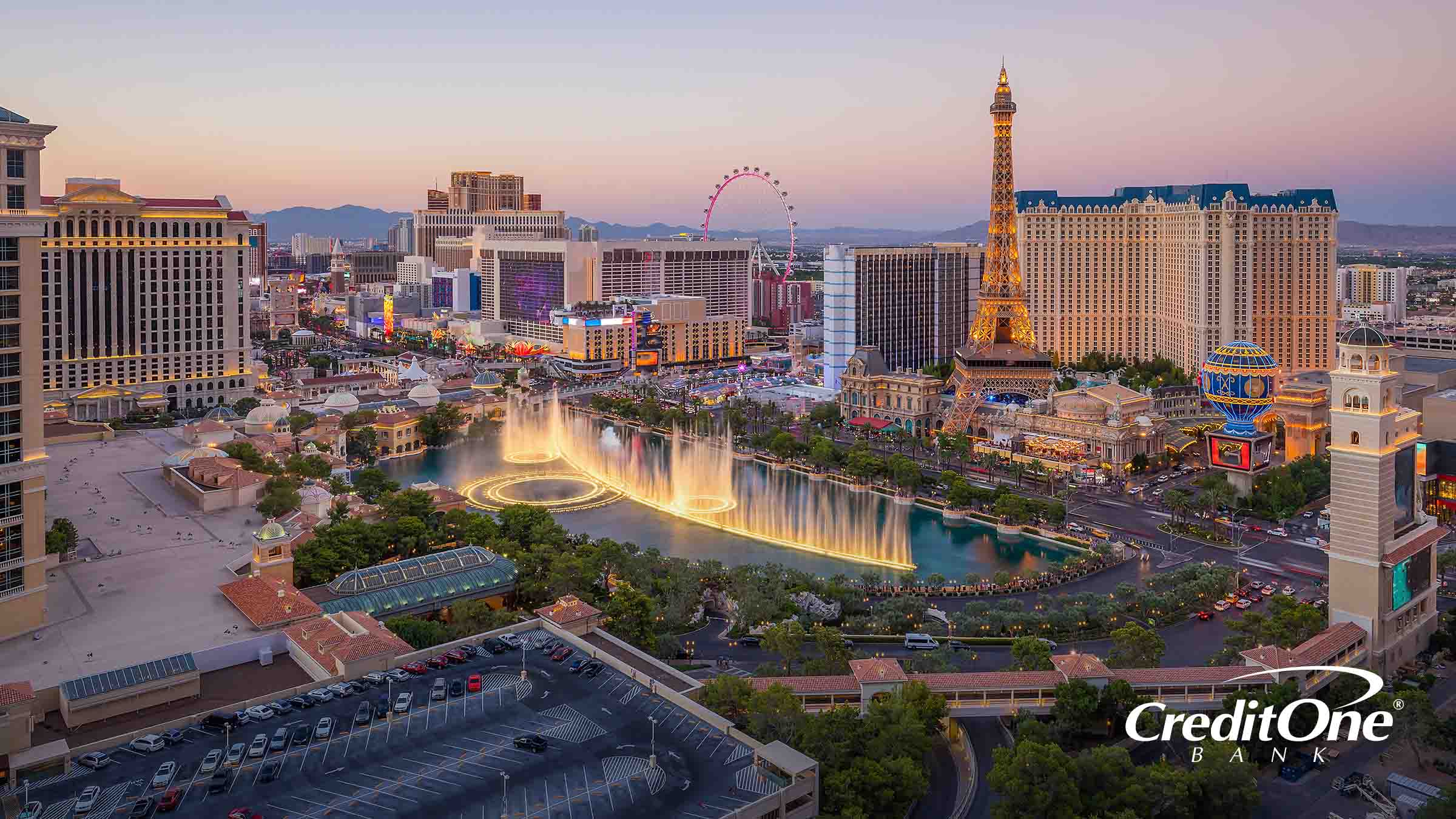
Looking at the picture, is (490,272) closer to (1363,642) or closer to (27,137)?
(27,137)

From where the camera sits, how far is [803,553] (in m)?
38.7

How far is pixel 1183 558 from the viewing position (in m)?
36.1

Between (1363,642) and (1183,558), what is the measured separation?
1119 cm

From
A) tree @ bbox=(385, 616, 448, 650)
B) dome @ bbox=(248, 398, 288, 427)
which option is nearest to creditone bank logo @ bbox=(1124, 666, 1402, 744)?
tree @ bbox=(385, 616, 448, 650)

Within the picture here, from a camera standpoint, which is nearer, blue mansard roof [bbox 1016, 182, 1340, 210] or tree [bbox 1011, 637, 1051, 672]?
tree [bbox 1011, 637, 1051, 672]

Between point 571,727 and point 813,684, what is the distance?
544 cm

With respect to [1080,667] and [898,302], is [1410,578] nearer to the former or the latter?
[1080,667]

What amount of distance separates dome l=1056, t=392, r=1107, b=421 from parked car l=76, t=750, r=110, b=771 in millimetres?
43098

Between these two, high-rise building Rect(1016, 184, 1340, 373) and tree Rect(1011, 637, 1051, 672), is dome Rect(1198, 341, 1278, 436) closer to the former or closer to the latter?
high-rise building Rect(1016, 184, 1340, 373)

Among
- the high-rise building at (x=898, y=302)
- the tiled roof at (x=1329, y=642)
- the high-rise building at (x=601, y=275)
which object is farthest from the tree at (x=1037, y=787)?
the high-rise building at (x=601, y=275)

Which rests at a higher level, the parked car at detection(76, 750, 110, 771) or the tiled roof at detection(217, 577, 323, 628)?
the tiled roof at detection(217, 577, 323, 628)

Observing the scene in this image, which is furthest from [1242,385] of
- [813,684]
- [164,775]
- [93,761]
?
[93,761]

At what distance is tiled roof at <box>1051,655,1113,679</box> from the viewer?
21.8 m

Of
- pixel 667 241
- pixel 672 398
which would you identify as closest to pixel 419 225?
pixel 667 241
